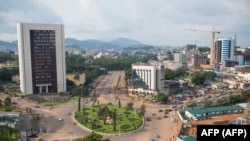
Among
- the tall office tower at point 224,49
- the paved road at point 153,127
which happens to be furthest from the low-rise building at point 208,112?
the tall office tower at point 224,49

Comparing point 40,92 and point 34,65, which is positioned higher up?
point 34,65

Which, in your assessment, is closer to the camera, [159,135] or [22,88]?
[159,135]

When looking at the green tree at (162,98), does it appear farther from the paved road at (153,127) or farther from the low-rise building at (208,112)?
the low-rise building at (208,112)

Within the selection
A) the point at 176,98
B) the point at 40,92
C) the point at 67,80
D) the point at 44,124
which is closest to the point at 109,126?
the point at 44,124

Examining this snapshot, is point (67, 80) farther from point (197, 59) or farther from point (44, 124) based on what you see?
point (197, 59)

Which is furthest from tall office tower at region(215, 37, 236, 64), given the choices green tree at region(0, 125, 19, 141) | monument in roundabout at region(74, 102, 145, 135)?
green tree at region(0, 125, 19, 141)
